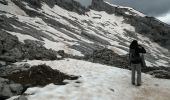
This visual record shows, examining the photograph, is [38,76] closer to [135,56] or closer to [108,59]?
[135,56]

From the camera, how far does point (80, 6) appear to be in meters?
169

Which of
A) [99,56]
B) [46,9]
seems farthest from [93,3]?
[99,56]

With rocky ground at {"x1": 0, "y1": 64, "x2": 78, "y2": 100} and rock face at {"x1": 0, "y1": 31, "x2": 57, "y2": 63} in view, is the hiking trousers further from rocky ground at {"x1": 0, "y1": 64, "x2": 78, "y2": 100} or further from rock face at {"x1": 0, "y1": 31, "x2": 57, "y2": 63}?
rock face at {"x1": 0, "y1": 31, "x2": 57, "y2": 63}

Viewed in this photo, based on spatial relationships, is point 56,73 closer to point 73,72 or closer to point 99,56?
point 73,72

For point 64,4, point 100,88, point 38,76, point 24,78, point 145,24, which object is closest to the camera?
point 100,88

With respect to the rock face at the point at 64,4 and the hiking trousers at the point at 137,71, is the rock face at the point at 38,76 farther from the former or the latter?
the rock face at the point at 64,4

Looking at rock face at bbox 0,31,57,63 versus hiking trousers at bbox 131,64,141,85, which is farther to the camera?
rock face at bbox 0,31,57,63

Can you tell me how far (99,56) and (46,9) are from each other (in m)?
94.2

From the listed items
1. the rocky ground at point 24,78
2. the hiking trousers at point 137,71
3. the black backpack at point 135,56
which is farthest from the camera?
the black backpack at point 135,56

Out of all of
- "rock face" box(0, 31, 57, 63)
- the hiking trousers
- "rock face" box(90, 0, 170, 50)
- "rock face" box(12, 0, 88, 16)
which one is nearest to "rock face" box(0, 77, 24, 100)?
the hiking trousers

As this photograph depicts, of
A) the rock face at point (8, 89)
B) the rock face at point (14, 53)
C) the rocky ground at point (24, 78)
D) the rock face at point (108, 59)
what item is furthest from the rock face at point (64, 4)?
the rock face at point (8, 89)

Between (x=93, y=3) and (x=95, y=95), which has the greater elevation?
(x=93, y=3)

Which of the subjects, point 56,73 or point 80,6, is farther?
point 80,6

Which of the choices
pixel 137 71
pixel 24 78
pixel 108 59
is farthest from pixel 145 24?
pixel 24 78
